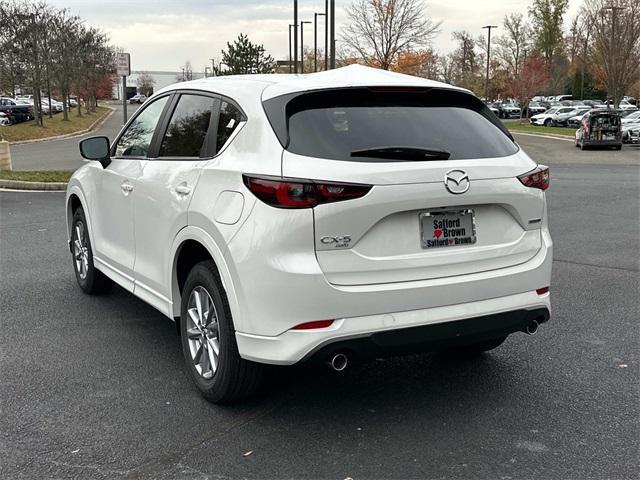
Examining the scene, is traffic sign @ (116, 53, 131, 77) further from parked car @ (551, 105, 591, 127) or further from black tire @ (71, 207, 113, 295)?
parked car @ (551, 105, 591, 127)

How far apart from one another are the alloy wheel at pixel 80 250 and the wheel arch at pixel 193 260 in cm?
219

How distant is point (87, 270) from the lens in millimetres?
6156

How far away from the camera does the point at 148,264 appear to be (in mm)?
4570

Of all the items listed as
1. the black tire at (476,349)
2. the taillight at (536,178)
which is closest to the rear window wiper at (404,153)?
the taillight at (536,178)

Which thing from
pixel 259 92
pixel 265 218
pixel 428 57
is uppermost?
pixel 428 57

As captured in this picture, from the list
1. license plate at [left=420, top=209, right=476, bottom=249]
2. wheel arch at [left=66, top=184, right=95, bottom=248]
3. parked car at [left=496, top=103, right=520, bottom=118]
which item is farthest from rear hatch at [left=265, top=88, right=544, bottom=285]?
parked car at [left=496, top=103, right=520, bottom=118]

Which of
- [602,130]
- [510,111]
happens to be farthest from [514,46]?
[602,130]

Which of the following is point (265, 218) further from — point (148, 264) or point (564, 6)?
point (564, 6)

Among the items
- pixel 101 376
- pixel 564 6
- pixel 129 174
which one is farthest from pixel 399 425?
pixel 564 6

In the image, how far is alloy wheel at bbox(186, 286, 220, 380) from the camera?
385 cm

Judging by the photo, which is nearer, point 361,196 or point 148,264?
point 361,196

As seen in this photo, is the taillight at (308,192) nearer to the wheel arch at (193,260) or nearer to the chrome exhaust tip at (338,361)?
the wheel arch at (193,260)

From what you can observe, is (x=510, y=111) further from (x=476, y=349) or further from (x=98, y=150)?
(x=476, y=349)

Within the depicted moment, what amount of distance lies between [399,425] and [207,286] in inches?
48.6
